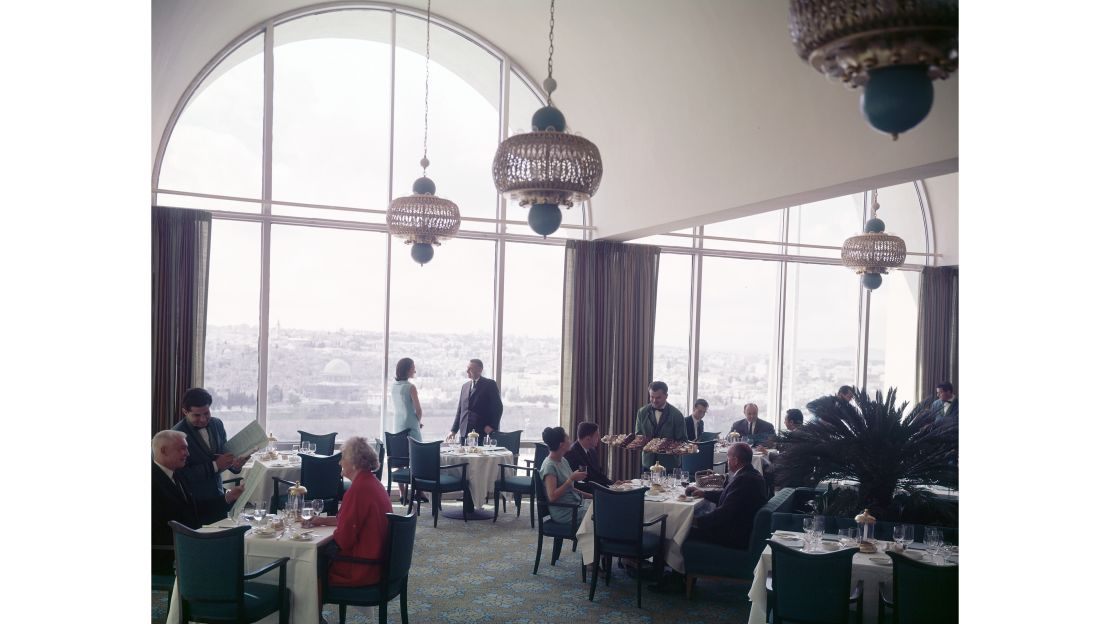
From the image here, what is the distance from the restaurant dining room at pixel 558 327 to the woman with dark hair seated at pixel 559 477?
36mm

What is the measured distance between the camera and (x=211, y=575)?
14.0ft

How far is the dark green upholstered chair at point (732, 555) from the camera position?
591 cm

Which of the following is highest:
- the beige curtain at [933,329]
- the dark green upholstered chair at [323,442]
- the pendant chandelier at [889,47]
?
the pendant chandelier at [889,47]

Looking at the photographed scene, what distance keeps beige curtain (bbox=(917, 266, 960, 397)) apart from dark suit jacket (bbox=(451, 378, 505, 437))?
25.9 feet

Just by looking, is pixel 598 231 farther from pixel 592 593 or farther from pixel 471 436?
pixel 592 593

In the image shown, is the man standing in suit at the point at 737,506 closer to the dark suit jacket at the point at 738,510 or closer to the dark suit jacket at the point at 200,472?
the dark suit jacket at the point at 738,510

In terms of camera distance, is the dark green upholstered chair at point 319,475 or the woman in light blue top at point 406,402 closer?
the dark green upholstered chair at point 319,475

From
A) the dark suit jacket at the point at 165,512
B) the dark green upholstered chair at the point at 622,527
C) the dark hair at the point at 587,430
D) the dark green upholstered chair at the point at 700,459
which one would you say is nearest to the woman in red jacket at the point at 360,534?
the dark suit jacket at the point at 165,512

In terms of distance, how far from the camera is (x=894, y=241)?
9.43 m

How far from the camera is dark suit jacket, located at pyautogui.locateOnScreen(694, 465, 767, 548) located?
604cm

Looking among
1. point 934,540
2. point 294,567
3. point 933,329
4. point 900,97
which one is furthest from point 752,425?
point 900,97

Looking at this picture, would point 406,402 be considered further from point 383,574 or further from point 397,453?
point 383,574

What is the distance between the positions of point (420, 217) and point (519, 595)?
3.56 metres
